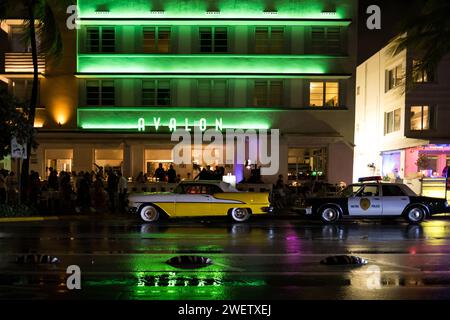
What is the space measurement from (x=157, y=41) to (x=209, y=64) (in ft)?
10.3

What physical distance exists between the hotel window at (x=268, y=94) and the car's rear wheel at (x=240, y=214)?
10.4m

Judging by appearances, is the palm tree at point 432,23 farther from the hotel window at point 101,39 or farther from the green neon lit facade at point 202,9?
the hotel window at point 101,39

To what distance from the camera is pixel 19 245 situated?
37.7 feet

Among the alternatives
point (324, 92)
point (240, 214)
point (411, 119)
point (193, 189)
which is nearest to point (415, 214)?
point (240, 214)

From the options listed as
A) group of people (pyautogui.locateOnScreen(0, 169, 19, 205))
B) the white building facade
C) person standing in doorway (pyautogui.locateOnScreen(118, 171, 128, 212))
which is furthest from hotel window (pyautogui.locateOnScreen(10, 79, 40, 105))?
the white building facade

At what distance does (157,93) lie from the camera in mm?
25594

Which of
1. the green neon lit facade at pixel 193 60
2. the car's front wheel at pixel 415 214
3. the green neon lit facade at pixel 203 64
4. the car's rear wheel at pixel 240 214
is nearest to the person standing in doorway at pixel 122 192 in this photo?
the car's rear wheel at pixel 240 214

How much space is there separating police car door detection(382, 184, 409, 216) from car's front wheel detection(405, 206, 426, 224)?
29cm

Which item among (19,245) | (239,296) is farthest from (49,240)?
(239,296)

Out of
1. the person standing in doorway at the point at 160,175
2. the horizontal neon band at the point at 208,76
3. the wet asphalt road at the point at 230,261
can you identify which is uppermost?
the horizontal neon band at the point at 208,76

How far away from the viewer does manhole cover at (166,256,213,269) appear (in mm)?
9164

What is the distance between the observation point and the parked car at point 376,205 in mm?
16125
